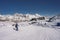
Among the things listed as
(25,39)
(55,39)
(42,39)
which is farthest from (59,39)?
(25,39)

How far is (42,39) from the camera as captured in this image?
7750 millimetres

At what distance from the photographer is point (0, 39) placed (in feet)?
25.3

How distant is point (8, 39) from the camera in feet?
25.5

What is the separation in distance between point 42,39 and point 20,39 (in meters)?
1.73

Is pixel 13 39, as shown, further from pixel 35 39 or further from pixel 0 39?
pixel 35 39

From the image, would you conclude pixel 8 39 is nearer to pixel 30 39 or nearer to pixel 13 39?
pixel 13 39

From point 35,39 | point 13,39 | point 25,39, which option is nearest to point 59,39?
point 35,39

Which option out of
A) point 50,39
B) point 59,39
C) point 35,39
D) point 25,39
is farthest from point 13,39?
point 59,39

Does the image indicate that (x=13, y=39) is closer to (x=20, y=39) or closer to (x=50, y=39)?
(x=20, y=39)

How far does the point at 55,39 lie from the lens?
7.59m

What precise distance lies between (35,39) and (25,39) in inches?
30.7

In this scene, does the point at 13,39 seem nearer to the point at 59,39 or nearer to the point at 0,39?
the point at 0,39

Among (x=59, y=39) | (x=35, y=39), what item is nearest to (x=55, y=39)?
(x=59, y=39)

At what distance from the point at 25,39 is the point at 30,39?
39 centimetres
